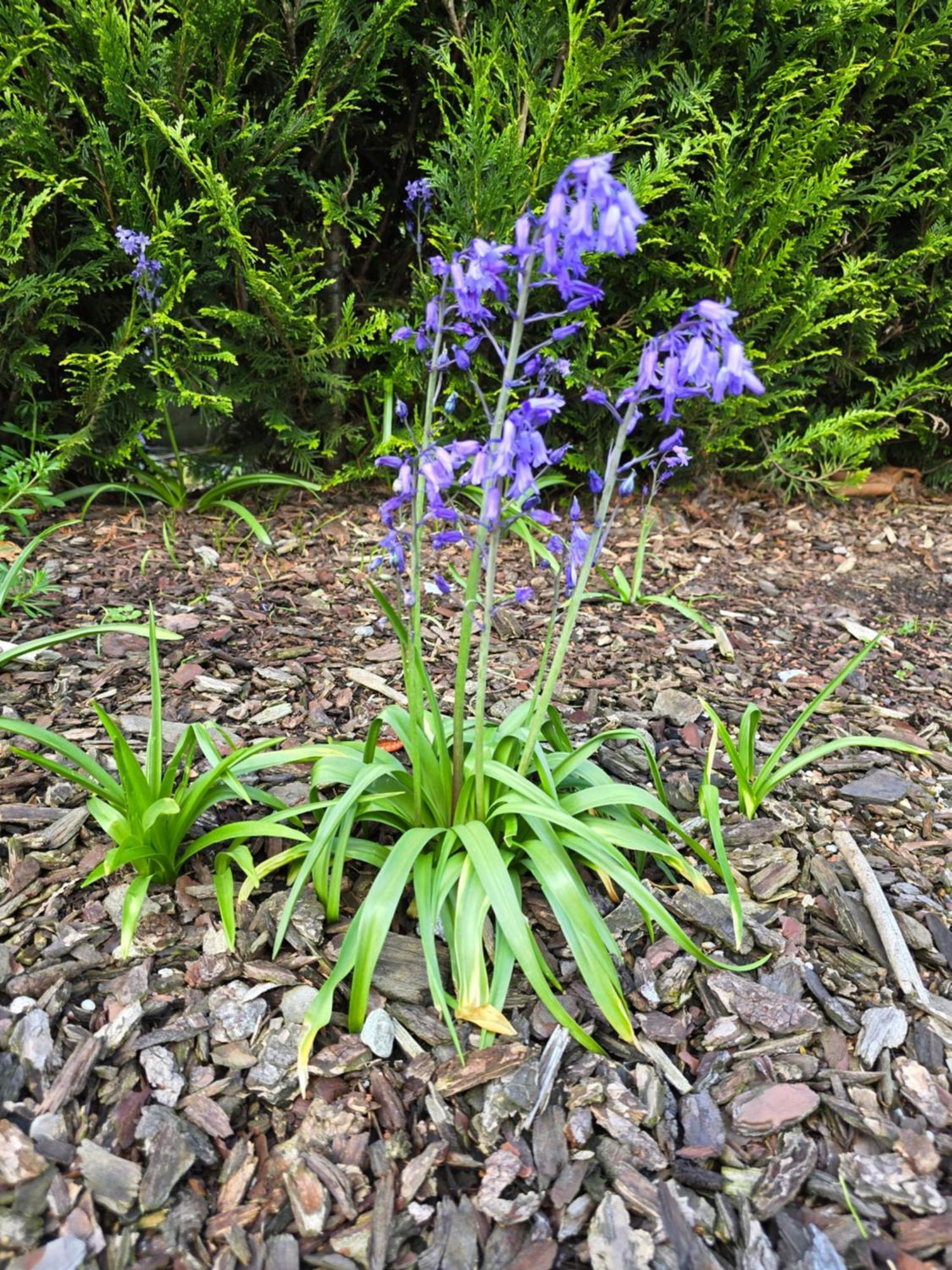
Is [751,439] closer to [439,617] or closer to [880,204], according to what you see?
[880,204]

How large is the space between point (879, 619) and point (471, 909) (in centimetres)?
272

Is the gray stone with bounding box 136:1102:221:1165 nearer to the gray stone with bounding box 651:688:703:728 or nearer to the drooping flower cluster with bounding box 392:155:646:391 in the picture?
the drooping flower cluster with bounding box 392:155:646:391

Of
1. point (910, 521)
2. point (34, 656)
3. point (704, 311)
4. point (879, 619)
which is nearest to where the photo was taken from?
point (704, 311)

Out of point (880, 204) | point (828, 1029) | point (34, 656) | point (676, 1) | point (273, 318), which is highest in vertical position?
point (676, 1)

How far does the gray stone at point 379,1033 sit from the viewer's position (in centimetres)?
183

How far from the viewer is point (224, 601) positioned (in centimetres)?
348

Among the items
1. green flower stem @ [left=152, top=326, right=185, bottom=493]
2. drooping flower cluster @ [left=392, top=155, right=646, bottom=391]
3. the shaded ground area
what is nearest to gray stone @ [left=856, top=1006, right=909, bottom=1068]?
the shaded ground area

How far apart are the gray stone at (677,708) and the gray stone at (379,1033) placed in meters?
1.42

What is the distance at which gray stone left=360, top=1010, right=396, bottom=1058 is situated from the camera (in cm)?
183

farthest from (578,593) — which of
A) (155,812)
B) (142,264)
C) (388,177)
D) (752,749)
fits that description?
(388,177)

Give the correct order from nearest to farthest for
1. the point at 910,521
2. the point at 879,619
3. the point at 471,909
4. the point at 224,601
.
→ the point at 471,909
the point at 224,601
the point at 879,619
the point at 910,521

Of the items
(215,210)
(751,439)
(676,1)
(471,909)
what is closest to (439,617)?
(471,909)

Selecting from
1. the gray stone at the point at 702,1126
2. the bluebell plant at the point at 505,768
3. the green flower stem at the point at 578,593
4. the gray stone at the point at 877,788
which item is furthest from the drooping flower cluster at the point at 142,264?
the gray stone at the point at 702,1126

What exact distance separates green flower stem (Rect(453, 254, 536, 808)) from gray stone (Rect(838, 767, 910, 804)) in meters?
1.33
